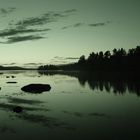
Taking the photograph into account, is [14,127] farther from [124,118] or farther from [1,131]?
[124,118]

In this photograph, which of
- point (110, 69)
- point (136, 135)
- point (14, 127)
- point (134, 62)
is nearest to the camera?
point (136, 135)

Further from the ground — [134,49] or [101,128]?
[134,49]

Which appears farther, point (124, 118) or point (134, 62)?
point (134, 62)

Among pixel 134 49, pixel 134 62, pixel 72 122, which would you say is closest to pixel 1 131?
pixel 72 122

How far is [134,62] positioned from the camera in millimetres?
146000

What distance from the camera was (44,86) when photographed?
5272cm

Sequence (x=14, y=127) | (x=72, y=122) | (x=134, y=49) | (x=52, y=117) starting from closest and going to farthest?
(x=14, y=127) → (x=72, y=122) → (x=52, y=117) → (x=134, y=49)

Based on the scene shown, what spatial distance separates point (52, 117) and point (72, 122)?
9.71ft

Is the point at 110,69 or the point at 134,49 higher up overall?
the point at 134,49

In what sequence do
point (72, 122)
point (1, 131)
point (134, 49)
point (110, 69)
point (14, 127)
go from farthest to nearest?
point (110, 69) < point (134, 49) < point (72, 122) < point (14, 127) < point (1, 131)

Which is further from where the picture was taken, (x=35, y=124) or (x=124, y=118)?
(x=124, y=118)

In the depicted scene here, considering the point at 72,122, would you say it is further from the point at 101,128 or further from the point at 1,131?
the point at 1,131

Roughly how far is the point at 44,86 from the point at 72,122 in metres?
29.6

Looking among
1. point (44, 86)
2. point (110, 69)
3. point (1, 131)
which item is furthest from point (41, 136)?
point (110, 69)
